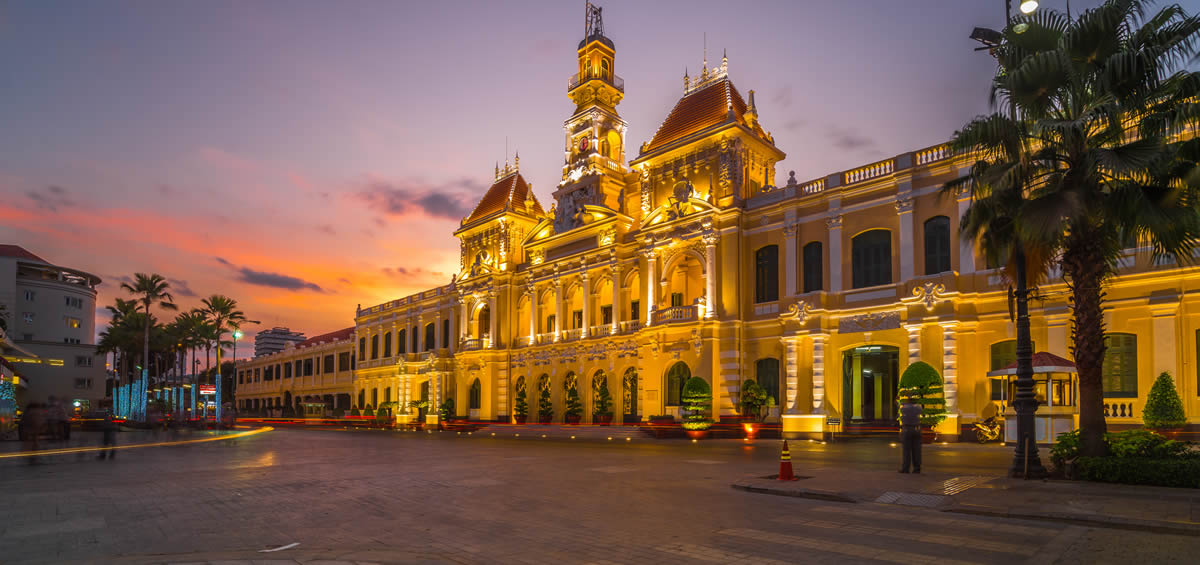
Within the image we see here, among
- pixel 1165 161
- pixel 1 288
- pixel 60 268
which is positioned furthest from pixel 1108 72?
pixel 60 268

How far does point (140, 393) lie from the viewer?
62406 mm

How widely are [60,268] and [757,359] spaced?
294 feet

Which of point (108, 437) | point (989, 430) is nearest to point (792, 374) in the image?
point (989, 430)

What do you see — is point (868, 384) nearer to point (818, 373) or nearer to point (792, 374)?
point (818, 373)

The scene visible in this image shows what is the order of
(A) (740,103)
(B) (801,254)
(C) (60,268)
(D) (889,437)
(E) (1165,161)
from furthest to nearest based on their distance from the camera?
1. (C) (60,268)
2. (A) (740,103)
3. (B) (801,254)
4. (D) (889,437)
5. (E) (1165,161)

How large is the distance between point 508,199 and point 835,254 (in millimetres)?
27968

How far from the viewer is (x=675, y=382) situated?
38750 mm

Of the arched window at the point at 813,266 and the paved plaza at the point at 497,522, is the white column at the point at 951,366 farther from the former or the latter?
the paved plaza at the point at 497,522

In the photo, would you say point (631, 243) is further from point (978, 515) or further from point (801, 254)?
point (978, 515)

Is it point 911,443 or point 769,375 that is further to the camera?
point 769,375

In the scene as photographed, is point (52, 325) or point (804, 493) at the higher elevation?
point (52, 325)

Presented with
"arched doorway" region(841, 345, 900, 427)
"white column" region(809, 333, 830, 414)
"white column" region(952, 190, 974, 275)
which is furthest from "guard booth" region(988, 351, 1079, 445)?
"white column" region(809, 333, 830, 414)

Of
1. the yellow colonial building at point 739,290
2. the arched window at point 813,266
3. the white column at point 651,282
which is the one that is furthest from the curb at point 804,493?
the white column at point 651,282


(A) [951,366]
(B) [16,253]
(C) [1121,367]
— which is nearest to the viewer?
(C) [1121,367]
